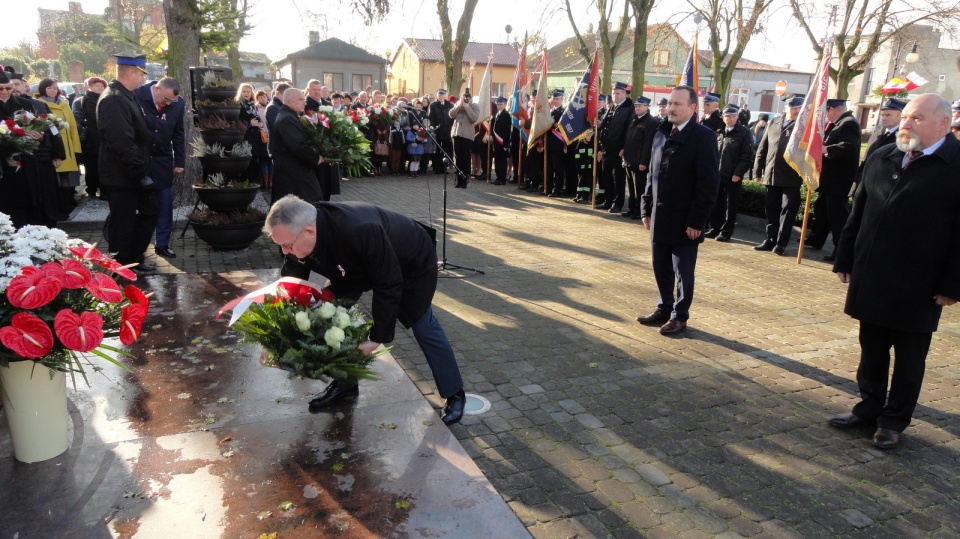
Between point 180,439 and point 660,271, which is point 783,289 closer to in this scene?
point 660,271

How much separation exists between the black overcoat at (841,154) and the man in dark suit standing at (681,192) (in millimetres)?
4120

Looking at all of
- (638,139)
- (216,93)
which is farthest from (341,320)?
(638,139)

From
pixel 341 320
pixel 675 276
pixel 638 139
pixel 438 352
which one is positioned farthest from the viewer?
pixel 638 139

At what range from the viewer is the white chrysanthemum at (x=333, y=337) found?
142 inches

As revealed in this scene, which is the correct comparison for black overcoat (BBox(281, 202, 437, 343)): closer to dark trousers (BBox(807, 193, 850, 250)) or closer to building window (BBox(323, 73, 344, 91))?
dark trousers (BBox(807, 193, 850, 250))

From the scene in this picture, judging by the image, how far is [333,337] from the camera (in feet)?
11.9

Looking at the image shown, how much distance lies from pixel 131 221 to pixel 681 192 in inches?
227

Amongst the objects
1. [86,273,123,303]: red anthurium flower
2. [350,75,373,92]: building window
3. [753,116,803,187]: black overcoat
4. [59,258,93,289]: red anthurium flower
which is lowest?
[86,273,123,303]: red anthurium flower

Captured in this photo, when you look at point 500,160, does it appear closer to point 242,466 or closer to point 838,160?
point 838,160

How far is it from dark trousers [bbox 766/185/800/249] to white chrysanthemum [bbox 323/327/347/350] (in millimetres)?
7741

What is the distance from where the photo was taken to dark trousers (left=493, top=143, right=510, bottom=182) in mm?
17031

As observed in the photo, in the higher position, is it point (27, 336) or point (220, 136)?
point (220, 136)

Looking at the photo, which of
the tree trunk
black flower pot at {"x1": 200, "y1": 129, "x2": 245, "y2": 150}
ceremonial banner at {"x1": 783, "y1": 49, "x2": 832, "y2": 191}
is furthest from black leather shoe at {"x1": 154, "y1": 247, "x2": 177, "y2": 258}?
ceremonial banner at {"x1": 783, "y1": 49, "x2": 832, "y2": 191}

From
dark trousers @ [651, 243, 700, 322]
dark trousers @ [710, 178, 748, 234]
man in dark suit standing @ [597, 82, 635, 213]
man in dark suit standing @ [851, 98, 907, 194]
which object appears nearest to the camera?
dark trousers @ [651, 243, 700, 322]
